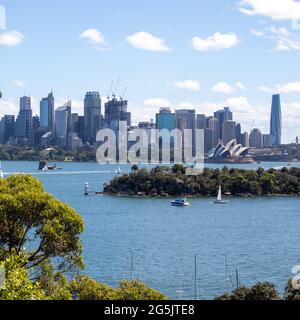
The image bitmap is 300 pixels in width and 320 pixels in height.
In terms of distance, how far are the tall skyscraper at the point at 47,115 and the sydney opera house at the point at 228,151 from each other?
5922mm

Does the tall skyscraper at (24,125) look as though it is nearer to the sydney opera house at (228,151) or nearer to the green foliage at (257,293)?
the sydney opera house at (228,151)

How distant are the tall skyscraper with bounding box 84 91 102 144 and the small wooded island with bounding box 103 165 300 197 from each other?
2.11m

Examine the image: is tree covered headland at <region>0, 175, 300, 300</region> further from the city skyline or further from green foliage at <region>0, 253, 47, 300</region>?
the city skyline

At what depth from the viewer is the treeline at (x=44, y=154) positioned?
19.4 meters

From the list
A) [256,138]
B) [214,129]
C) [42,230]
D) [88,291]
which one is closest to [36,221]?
[42,230]

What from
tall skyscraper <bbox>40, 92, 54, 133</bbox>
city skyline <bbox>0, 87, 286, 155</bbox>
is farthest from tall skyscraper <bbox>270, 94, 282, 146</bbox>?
tall skyscraper <bbox>40, 92, 54, 133</bbox>

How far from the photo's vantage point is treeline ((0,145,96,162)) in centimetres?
1936

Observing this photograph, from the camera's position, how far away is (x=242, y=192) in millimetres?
16078

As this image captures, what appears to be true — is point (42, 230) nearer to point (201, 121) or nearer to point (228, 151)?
point (201, 121)

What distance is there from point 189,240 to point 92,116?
9532 millimetres

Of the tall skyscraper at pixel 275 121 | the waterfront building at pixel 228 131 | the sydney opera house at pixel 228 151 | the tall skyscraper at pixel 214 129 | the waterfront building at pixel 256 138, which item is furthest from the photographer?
the waterfront building at pixel 256 138

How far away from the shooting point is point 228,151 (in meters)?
22.4

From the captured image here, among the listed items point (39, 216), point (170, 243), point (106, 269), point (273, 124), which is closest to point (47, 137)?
point (273, 124)

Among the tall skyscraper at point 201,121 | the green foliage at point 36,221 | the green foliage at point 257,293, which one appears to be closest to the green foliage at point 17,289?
the green foliage at point 36,221
